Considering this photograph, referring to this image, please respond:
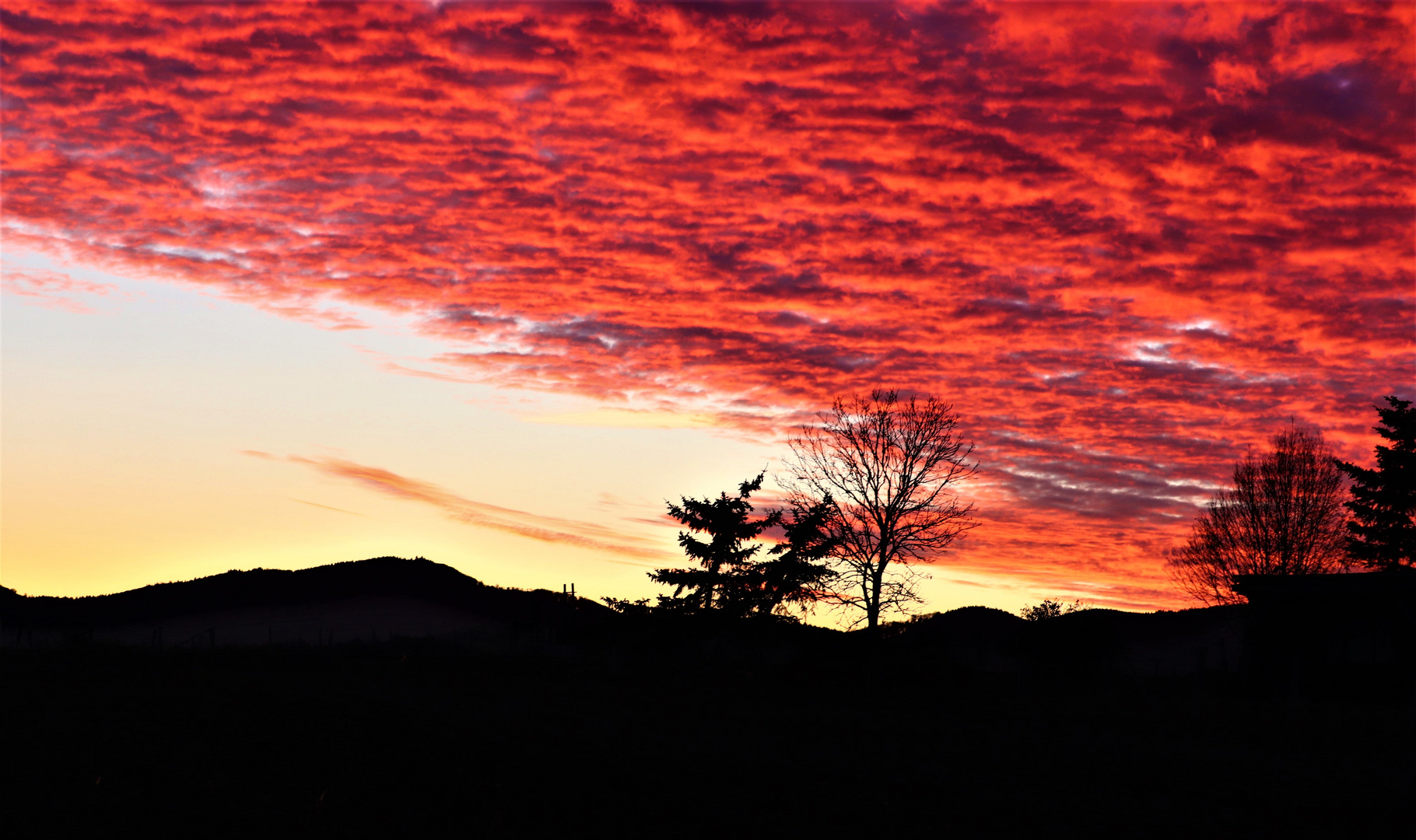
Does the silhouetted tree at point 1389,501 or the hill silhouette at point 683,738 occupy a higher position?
the silhouetted tree at point 1389,501

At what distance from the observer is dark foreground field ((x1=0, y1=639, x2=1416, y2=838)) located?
58.7 feet

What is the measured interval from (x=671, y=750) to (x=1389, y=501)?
44070 mm

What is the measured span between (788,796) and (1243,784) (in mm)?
9035

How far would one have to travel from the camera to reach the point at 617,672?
37.0 m

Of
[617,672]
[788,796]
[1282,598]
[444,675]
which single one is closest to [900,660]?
[617,672]

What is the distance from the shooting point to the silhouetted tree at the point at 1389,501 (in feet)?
171

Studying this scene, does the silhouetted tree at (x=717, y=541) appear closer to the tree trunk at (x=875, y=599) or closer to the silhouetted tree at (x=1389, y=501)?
the tree trunk at (x=875, y=599)

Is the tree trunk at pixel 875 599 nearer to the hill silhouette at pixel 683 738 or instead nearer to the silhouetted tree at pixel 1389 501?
the hill silhouette at pixel 683 738

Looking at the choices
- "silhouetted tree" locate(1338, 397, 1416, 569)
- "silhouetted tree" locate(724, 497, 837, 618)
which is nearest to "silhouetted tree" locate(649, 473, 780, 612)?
"silhouetted tree" locate(724, 497, 837, 618)

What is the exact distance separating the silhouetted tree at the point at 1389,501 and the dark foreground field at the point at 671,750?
2041cm

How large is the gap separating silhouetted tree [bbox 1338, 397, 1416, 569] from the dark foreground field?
66.9 ft

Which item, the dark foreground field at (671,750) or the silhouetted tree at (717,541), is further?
the silhouetted tree at (717,541)

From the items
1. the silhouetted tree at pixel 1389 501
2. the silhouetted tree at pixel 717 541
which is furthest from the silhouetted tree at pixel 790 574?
the silhouetted tree at pixel 1389 501

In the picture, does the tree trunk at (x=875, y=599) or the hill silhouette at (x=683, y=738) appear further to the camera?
the tree trunk at (x=875, y=599)
